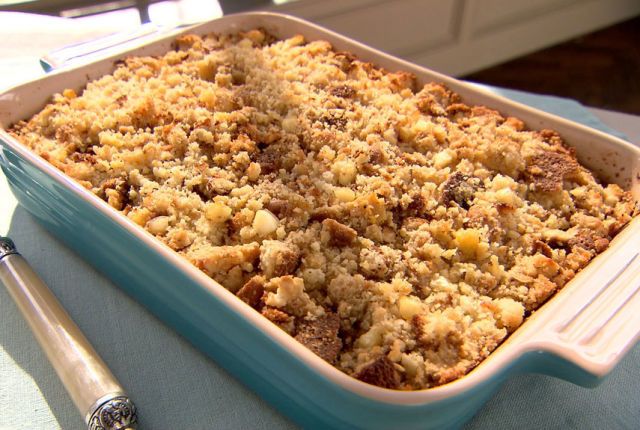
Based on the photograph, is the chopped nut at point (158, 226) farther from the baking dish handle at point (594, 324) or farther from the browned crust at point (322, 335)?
the baking dish handle at point (594, 324)

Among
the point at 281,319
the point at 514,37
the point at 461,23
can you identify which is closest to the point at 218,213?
the point at 281,319

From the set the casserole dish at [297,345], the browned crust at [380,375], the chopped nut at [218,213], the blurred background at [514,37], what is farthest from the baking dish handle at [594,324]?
the blurred background at [514,37]

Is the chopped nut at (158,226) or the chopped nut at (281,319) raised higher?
the chopped nut at (158,226)

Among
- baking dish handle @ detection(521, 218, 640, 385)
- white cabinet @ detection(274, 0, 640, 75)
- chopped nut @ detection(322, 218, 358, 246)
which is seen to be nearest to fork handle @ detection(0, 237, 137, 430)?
chopped nut @ detection(322, 218, 358, 246)

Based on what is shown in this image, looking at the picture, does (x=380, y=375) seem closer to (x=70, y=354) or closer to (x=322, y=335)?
(x=322, y=335)

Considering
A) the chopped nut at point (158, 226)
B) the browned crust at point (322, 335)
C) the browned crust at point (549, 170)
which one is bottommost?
the browned crust at point (322, 335)

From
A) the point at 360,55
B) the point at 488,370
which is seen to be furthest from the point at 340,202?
the point at 360,55
